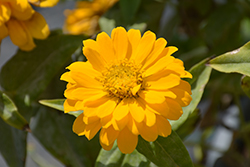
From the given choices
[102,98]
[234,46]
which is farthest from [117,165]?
[234,46]

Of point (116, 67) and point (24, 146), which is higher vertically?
point (116, 67)

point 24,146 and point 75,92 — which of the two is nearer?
point 75,92

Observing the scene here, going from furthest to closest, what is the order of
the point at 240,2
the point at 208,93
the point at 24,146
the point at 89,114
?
the point at 208,93 < the point at 240,2 < the point at 24,146 < the point at 89,114

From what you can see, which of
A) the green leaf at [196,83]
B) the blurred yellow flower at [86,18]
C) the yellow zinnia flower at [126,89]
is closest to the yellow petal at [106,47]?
the yellow zinnia flower at [126,89]

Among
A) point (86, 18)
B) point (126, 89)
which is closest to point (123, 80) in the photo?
point (126, 89)

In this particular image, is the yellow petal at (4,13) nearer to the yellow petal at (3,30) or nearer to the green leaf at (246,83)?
the yellow petal at (3,30)

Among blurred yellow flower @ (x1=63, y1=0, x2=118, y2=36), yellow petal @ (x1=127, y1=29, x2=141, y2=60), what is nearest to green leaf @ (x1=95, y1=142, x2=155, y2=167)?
yellow petal @ (x1=127, y1=29, x2=141, y2=60)

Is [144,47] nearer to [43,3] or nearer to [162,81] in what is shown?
[162,81]

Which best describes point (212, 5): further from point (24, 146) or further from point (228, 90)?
point (24, 146)
